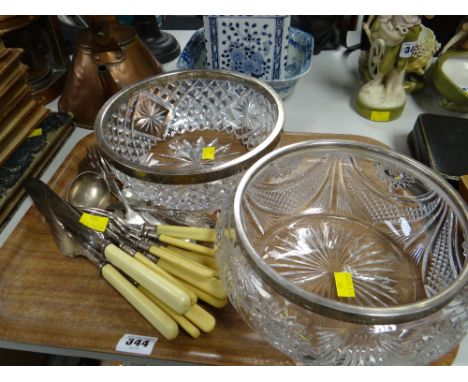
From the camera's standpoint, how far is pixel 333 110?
0.77m

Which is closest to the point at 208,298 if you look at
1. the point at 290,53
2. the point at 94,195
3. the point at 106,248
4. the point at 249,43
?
the point at 106,248

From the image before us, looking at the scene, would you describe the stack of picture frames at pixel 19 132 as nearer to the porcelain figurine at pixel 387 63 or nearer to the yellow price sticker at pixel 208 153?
the yellow price sticker at pixel 208 153

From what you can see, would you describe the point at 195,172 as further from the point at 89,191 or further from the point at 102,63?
the point at 102,63

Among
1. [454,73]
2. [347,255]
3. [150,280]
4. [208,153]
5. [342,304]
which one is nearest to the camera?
[342,304]

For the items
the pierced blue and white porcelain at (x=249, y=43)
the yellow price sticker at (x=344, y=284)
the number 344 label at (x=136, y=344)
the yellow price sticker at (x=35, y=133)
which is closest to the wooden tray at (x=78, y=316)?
the number 344 label at (x=136, y=344)

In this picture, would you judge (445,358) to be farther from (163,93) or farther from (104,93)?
(104,93)

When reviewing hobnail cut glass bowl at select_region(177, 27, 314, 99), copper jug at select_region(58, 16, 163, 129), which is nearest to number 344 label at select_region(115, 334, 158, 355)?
copper jug at select_region(58, 16, 163, 129)

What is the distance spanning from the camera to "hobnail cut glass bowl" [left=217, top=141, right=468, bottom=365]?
0.32 meters

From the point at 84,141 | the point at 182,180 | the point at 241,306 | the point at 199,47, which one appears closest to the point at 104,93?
the point at 84,141

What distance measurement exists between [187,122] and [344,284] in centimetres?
38

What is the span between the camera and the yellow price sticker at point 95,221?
0.50 m

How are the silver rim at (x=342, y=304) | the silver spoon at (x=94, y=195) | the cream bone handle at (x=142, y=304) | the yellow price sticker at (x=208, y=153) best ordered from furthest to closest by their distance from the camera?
the yellow price sticker at (x=208, y=153) < the silver spoon at (x=94, y=195) < the cream bone handle at (x=142, y=304) < the silver rim at (x=342, y=304)

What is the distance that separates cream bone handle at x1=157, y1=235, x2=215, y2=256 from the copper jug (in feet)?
0.98

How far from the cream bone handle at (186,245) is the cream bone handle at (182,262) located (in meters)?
0.01
